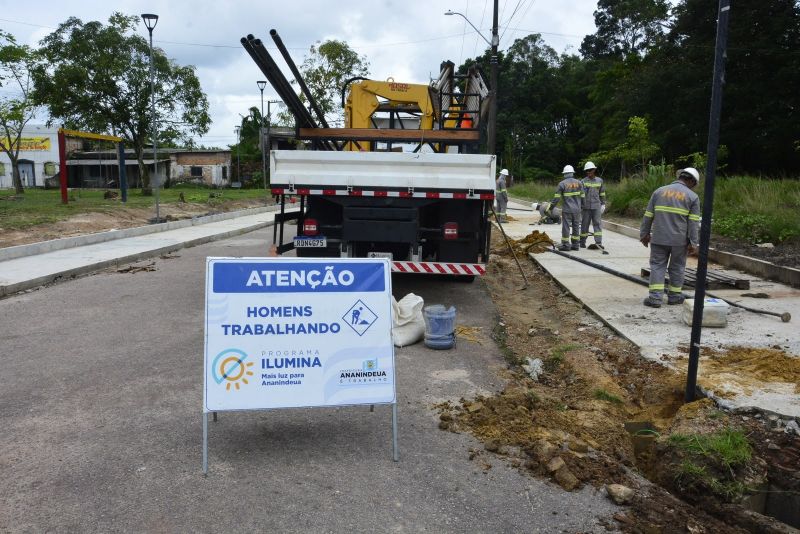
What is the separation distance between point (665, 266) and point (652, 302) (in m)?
0.49

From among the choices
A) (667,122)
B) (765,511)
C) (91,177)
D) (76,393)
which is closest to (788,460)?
(765,511)

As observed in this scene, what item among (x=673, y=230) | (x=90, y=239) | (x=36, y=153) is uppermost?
(x=36, y=153)

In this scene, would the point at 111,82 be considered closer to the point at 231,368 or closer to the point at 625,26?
the point at 231,368

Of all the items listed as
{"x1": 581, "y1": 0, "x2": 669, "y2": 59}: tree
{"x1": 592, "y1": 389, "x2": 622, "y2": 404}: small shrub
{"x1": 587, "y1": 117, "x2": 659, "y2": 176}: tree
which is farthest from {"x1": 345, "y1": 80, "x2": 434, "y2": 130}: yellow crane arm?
{"x1": 581, "y1": 0, "x2": 669, "y2": 59}: tree

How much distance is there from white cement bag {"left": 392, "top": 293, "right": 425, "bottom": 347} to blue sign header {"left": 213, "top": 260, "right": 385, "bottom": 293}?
8.17 ft

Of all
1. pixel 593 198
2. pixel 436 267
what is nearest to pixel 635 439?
pixel 436 267

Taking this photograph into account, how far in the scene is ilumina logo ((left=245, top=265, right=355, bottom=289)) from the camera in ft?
13.9

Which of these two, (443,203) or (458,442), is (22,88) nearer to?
(443,203)

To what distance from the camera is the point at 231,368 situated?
Answer: 13.6 feet

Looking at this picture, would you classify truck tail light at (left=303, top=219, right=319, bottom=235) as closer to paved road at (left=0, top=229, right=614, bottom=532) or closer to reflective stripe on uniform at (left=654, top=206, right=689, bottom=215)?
paved road at (left=0, top=229, right=614, bottom=532)

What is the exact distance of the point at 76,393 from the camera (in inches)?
209

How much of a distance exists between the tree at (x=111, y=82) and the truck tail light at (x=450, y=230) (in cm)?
2320

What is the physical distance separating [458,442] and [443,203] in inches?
186

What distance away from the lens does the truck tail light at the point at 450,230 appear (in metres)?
8.53
